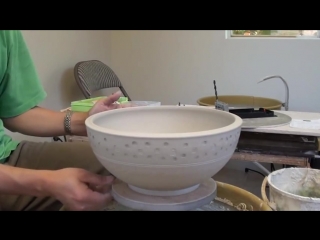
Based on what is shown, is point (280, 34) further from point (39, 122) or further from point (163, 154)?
point (163, 154)

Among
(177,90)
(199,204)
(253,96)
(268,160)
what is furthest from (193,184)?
(177,90)

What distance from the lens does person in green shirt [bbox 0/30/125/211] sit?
0.69 meters

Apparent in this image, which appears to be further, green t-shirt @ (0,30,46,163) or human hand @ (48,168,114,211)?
green t-shirt @ (0,30,46,163)

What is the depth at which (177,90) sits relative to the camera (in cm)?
293

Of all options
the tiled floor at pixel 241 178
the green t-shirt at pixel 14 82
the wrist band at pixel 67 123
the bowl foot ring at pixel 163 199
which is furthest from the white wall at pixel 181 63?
the bowl foot ring at pixel 163 199

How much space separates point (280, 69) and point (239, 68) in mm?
305

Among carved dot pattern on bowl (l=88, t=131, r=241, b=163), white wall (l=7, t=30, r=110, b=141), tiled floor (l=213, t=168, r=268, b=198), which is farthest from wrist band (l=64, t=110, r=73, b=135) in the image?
tiled floor (l=213, t=168, r=268, b=198)

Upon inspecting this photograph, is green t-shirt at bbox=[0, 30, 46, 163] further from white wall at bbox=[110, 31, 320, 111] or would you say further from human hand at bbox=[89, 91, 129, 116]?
white wall at bbox=[110, 31, 320, 111]

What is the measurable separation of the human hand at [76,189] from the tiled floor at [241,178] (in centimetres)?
193

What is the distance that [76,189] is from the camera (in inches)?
24.5

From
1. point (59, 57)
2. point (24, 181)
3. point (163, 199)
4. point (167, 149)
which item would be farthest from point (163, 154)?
point (59, 57)

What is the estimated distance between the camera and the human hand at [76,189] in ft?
2.05

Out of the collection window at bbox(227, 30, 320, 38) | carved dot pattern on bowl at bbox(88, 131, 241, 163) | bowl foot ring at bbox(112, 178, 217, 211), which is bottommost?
bowl foot ring at bbox(112, 178, 217, 211)

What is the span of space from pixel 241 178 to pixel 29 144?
197 cm
